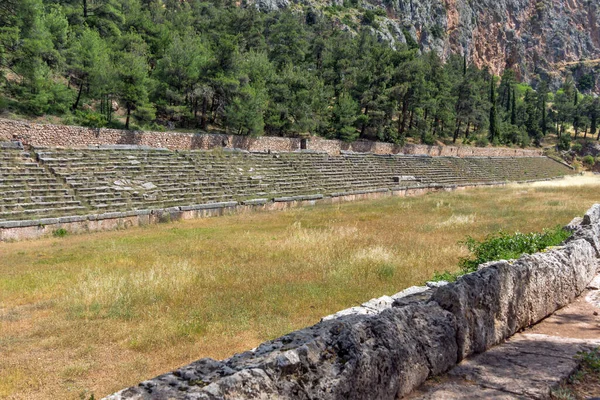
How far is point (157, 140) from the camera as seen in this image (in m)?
27.7

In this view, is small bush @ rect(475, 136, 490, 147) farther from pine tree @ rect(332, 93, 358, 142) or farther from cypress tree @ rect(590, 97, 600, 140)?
cypress tree @ rect(590, 97, 600, 140)

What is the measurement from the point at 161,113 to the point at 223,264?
29895mm

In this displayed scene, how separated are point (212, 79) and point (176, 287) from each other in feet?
96.3

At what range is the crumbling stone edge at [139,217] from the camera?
1558 centimetres

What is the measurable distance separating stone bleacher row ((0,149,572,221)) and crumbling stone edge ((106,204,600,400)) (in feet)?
50.9

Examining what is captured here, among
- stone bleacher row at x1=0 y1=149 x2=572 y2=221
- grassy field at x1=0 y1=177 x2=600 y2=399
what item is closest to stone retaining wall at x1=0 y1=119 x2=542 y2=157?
stone bleacher row at x1=0 y1=149 x2=572 y2=221

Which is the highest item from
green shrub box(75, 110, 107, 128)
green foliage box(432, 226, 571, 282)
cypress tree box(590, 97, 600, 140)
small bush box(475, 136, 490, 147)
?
cypress tree box(590, 97, 600, 140)

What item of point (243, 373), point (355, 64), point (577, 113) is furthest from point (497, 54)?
point (243, 373)

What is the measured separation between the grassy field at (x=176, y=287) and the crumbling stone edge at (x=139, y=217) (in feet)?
3.47

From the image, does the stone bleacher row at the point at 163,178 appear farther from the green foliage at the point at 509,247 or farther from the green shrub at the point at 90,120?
the green foliage at the point at 509,247

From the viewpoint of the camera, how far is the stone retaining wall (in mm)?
21892

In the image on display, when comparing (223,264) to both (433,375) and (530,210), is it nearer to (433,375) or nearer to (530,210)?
(433,375)

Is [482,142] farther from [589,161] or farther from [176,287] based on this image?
[176,287]

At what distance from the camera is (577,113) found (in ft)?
306
